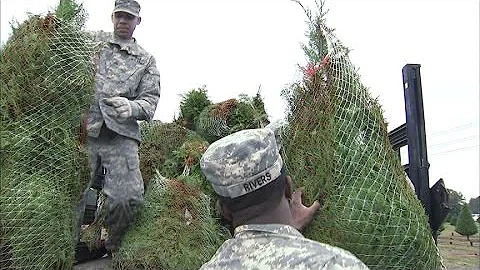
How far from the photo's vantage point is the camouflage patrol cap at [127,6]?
3.00 m

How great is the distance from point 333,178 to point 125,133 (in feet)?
3.84

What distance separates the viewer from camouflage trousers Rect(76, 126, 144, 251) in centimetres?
288

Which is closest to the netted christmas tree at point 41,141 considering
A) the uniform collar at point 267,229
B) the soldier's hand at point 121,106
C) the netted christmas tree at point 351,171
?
the soldier's hand at point 121,106

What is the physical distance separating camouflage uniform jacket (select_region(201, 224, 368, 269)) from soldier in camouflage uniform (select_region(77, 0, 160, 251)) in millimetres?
1535

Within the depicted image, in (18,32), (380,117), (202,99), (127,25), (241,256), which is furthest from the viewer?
(202,99)

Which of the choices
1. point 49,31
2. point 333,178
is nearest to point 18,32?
point 49,31

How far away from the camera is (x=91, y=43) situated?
2.88 metres

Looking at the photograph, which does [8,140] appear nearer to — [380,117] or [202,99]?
[380,117]

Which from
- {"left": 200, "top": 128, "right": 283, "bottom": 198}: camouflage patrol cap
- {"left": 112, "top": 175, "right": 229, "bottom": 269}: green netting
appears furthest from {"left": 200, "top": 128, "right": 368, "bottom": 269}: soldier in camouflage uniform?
{"left": 112, "top": 175, "right": 229, "bottom": 269}: green netting

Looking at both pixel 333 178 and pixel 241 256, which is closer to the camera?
pixel 241 256

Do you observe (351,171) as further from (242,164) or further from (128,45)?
(128,45)

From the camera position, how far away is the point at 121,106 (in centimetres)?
277

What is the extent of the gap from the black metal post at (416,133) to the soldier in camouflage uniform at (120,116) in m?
1.21

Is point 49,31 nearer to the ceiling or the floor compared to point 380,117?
nearer to the ceiling
